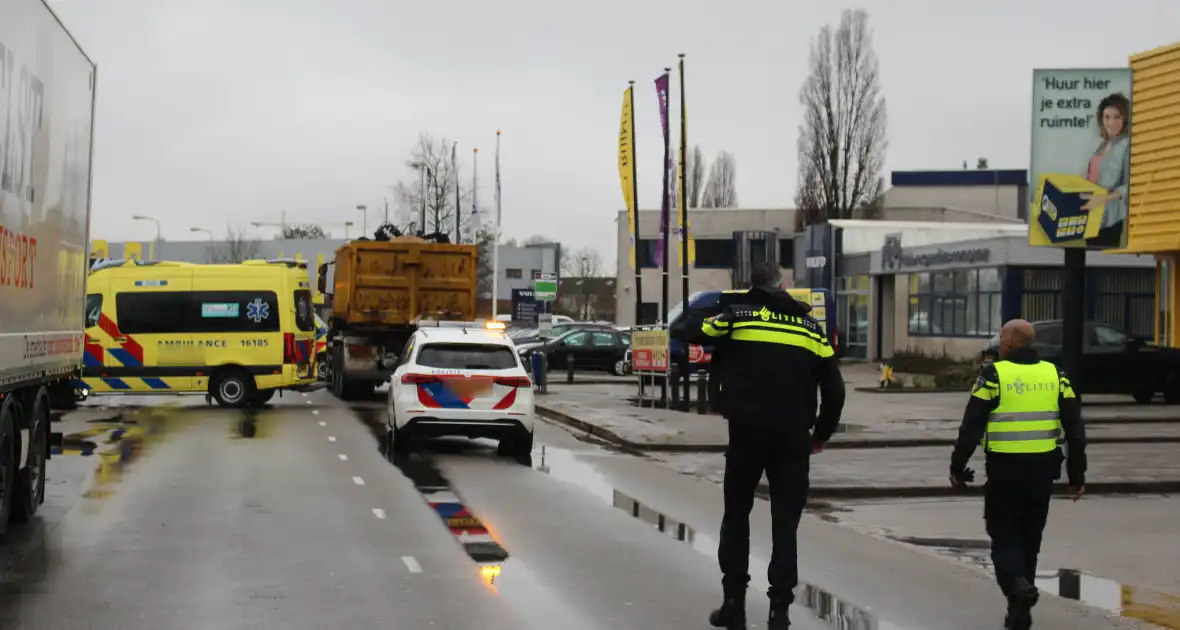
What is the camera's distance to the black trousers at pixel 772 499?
7.55 meters

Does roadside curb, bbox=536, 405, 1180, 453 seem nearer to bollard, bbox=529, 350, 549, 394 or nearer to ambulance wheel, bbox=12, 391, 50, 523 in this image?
ambulance wheel, bbox=12, 391, 50, 523

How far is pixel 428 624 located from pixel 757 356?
2295mm

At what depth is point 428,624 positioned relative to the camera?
26.1 ft

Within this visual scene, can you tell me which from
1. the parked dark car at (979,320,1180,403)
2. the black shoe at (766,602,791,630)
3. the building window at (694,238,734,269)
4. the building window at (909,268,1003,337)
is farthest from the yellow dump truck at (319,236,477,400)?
the building window at (694,238,734,269)

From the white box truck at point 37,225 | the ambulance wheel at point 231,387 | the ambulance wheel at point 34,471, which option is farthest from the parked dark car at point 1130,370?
the ambulance wheel at point 34,471

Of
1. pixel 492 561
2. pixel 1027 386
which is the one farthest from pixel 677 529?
pixel 1027 386

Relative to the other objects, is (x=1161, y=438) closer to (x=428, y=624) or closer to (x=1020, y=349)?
(x=1020, y=349)

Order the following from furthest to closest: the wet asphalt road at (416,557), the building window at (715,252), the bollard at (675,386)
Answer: the building window at (715,252), the bollard at (675,386), the wet asphalt road at (416,557)

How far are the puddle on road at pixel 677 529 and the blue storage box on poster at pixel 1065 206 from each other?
1121 centimetres

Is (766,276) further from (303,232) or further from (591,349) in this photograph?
(303,232)

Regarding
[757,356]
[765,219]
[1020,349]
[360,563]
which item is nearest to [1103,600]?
[1020,349]

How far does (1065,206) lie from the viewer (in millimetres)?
26344

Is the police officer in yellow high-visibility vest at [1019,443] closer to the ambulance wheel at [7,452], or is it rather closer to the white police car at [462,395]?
the ambulance wheel at [7,452]

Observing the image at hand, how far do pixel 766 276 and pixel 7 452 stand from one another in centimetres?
568
